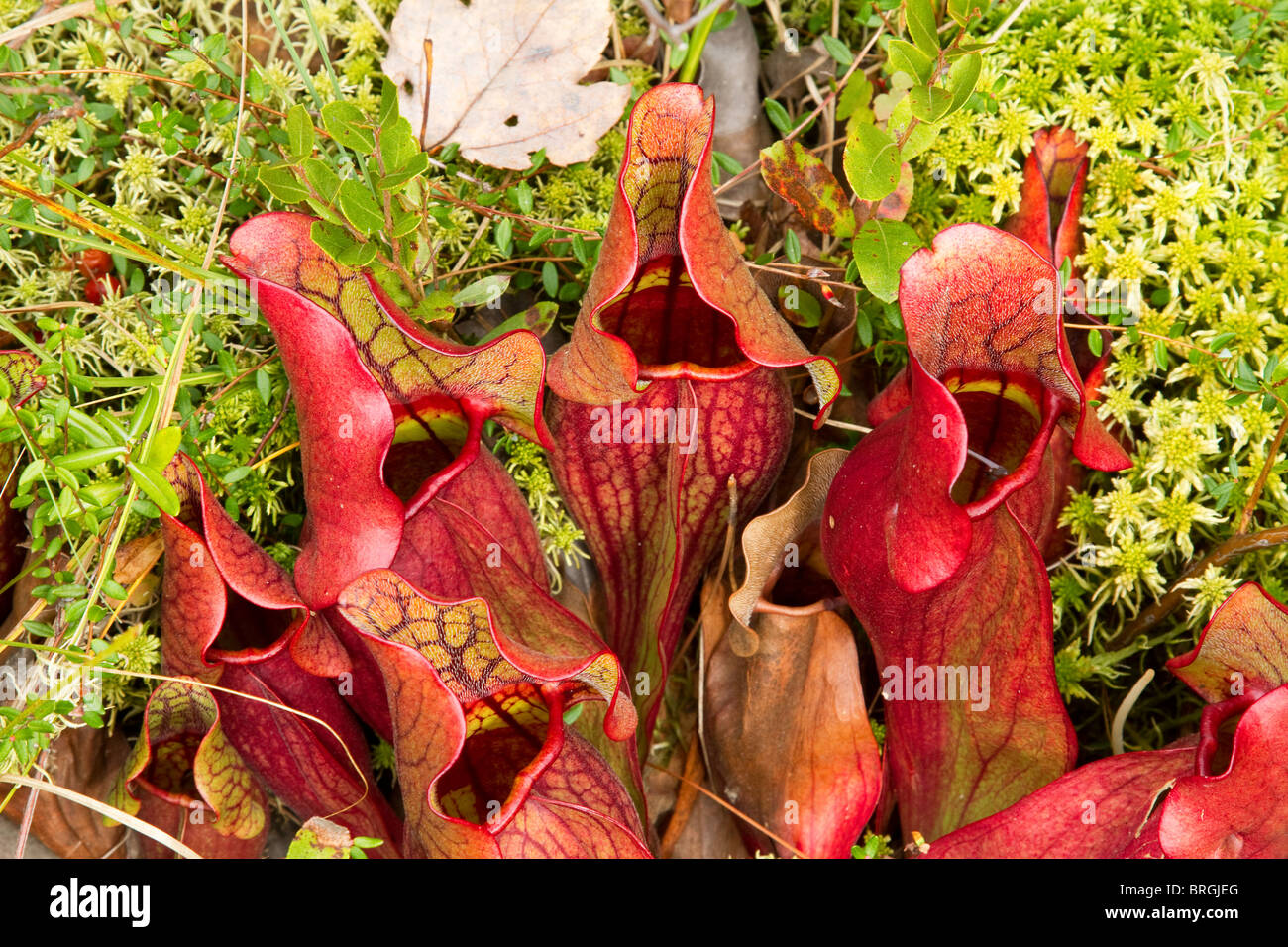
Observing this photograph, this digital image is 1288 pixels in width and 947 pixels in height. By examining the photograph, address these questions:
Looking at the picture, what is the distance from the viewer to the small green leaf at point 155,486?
1.05 meters

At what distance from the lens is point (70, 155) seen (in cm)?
152

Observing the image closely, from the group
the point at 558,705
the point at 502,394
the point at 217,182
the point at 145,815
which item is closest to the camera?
the point at 558,705

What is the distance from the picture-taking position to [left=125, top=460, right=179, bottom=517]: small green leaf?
1046 mm

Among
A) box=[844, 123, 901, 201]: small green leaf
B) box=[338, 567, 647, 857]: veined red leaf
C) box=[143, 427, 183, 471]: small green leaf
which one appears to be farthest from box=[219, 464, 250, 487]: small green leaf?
box=[844, 123, 901, 201]: small green leaf

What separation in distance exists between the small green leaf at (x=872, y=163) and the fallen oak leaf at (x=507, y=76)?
0.39 metres

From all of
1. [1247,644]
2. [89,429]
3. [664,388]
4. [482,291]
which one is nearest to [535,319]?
[482,291]

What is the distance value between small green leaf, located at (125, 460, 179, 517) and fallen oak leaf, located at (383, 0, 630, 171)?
0.68 meters

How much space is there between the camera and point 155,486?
1053mm

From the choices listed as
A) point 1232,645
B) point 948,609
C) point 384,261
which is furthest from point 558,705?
point 1232,645

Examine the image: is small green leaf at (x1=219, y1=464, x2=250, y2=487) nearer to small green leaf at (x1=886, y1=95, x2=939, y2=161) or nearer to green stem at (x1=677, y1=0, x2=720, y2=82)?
green stem at (x1=677, y1=0, x2=720, y2=82)

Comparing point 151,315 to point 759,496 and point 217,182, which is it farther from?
point 759,496

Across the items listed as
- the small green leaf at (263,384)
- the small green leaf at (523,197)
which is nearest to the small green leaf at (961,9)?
Answer: the small green leaf at (523,197)

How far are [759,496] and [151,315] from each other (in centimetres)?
92

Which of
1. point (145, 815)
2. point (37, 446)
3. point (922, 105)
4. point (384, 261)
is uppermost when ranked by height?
point (922, 105)
